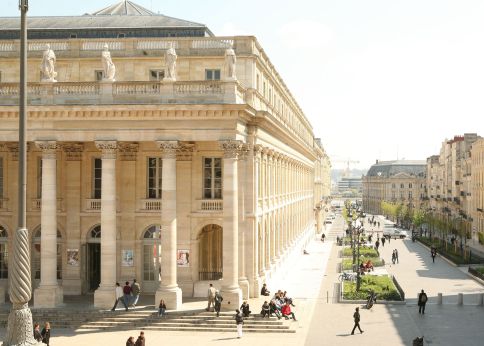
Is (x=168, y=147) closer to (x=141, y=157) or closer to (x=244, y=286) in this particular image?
(x=141, y=157)

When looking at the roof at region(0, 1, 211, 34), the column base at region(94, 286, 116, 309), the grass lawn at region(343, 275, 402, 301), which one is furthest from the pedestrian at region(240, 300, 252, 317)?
the roof at region(0, 1, 211, 34)

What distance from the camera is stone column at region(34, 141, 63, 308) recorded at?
3606 cm

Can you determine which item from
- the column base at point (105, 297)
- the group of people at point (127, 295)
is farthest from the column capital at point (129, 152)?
the column base at point (105, 297)

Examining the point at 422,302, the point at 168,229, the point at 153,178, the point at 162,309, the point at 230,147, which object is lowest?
the point at 422,302

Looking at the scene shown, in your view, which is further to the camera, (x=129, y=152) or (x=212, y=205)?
(x=129, y=152)

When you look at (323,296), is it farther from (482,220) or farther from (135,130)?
(482,220)

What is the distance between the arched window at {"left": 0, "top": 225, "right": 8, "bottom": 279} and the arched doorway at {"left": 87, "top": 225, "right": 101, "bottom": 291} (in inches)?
199

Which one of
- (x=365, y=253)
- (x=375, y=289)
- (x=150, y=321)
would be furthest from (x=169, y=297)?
(x=365, y=253)

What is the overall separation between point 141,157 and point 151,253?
5769mm

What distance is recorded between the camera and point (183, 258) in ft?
132

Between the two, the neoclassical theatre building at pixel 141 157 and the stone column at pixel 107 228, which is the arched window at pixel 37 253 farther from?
the stone column at pixel 107 228

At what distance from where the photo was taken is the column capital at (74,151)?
40.6m

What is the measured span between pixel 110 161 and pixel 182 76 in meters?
8.70

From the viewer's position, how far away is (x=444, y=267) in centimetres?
6412
